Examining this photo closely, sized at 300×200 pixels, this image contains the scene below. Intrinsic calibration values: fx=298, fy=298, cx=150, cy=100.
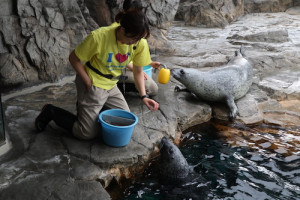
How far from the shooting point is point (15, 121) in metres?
3.43

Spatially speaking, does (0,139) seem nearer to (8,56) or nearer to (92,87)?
(92,87)

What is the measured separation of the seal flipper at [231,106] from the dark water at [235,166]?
146 millimetres

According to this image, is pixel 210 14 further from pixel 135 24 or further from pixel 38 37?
pixel 135 24

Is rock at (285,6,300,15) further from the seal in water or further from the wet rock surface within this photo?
the seal in water

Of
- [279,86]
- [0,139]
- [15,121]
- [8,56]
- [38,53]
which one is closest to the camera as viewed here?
[0,139]

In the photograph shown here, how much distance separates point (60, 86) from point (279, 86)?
383 centimetres

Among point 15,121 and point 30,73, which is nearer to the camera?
point 15,121

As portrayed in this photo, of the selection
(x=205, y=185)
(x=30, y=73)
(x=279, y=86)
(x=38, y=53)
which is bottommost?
(x=205, y=185)

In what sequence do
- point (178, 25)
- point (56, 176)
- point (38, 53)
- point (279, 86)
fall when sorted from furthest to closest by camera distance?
point (178, 25) → point (279, 86) → point (38, 53) → point (56, 176)

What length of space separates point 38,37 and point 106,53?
2.53 m

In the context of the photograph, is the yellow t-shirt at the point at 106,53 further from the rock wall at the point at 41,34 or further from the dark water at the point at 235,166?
the rock wall at the point at 41,34

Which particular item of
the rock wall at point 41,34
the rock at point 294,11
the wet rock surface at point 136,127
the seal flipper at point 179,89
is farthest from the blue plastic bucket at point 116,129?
the rock at point 294,11

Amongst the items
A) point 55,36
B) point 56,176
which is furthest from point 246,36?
point 56,176

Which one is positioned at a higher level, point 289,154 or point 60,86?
point 60,86
